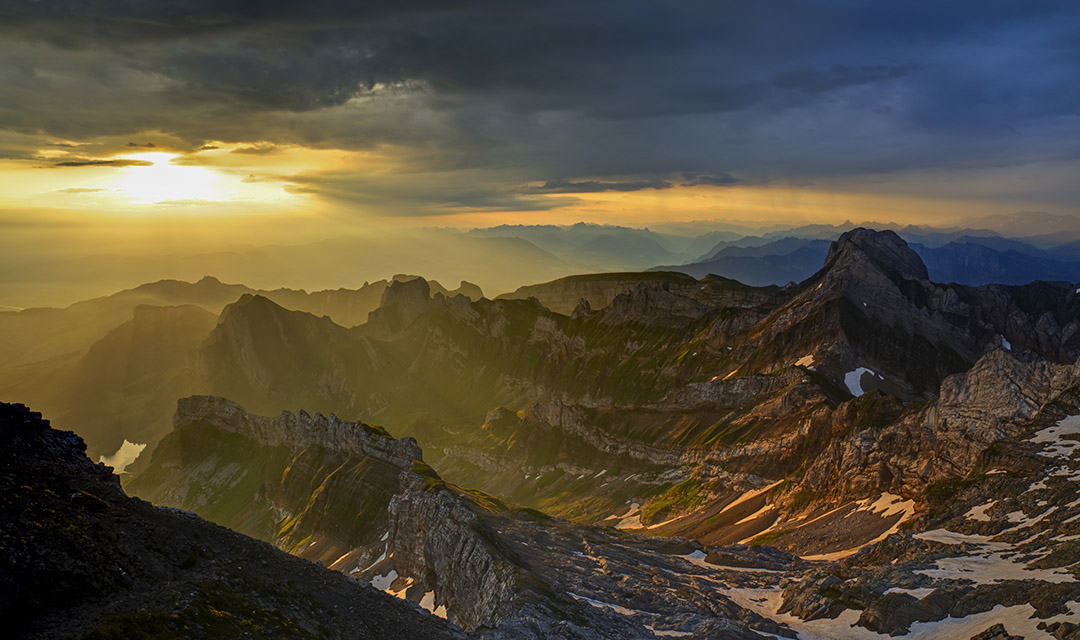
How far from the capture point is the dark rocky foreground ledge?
129 feet

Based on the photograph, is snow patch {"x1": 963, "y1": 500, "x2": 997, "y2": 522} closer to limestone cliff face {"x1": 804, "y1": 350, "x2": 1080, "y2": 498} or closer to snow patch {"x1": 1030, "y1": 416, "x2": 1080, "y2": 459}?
snow patch {"x1": 1030, "y1": 416, "x2": 1080, "y2": 459}

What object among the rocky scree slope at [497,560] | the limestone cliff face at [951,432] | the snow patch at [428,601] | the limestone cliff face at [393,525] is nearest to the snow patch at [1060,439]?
the limestone cliff face at [951,432]

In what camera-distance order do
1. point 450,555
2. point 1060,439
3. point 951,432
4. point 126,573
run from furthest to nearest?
point 951,432 → point 1060,439 → point 450,555 → point 126,573

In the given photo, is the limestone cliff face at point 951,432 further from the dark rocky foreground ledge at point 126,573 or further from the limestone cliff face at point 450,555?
the dark rocky foreground ledge at point 126,573

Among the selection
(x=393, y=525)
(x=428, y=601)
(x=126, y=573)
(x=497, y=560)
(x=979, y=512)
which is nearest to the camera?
(x=126, y=573)

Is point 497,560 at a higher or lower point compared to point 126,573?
lower

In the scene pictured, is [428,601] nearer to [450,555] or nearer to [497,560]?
[450,555]

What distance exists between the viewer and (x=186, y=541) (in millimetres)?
51719

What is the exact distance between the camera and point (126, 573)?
44.9 metres

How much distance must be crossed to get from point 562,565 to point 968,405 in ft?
293

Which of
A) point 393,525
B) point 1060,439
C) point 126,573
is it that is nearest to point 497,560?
point 393,525

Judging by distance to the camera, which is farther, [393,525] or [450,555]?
[393,525]

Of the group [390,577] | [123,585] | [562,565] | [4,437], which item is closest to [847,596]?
[562,565]

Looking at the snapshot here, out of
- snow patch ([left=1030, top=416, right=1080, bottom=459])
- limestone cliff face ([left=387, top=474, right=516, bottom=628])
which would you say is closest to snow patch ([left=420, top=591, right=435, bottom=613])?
limestone cliff face ([left=387, top=474, right=516, bottom=628])
